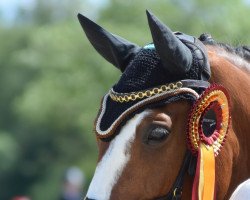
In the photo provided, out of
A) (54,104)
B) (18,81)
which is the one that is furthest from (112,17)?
(18,81)

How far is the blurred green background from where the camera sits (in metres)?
43.6

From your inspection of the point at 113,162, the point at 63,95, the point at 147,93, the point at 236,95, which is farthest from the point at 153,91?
the point at 63,95

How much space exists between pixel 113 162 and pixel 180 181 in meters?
0.35

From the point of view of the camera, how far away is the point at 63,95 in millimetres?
49500

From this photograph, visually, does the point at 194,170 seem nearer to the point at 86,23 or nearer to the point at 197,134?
the point at 197,134

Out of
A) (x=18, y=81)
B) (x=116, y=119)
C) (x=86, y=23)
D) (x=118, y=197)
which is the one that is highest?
(x=86, y=23)

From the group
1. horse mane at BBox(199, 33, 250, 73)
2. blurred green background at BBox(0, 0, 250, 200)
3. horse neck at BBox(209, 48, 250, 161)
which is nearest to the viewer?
horse neck at BBox(209, 48, 250, 161)

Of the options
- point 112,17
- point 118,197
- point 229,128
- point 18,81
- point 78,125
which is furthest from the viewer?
point 18,81

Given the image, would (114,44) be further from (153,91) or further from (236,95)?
(236,95)

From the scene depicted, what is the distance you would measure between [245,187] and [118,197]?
0.60m

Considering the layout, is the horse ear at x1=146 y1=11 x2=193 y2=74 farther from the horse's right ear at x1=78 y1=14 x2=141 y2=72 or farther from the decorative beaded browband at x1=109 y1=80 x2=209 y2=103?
the horse's right ear at x1=78 y1=14 x2=141 y2=72

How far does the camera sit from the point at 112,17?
51188mm

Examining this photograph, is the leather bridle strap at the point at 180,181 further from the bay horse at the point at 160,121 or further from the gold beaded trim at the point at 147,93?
the gold beaded trim at the point at 147,93

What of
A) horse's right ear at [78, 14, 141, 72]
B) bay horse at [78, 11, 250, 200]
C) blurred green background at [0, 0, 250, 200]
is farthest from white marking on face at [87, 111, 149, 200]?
blurred green background at [0, 0, 250, 200]
